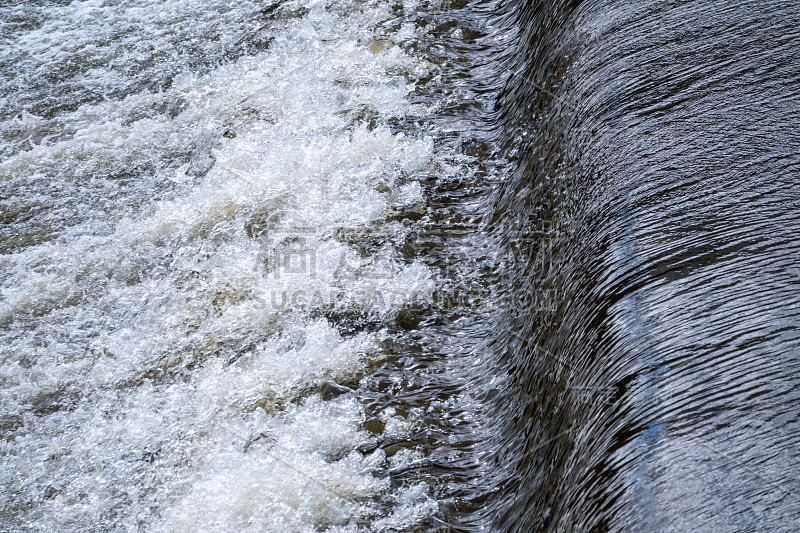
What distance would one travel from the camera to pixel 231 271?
235 cm

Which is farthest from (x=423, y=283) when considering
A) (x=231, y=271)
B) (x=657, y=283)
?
(x=657, y=283)

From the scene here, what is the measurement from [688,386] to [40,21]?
4109 mm

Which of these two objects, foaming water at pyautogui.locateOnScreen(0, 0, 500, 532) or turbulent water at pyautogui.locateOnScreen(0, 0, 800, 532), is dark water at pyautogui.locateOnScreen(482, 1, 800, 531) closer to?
turbulent water at pyautogui.locateOnScreen(0, 0, 800, 532)

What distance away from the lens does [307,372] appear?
6.59 feet

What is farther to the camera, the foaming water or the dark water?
the foaming water

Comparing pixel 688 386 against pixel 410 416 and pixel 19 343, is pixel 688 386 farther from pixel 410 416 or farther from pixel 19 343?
pixel 19 343

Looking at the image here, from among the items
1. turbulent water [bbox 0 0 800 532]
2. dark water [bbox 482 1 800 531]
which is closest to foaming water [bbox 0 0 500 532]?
turbulent water [bbox 0 0 800 532]

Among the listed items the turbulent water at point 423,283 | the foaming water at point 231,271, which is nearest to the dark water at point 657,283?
the turbulent water at point 423,283

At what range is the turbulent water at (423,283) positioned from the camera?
123 cm

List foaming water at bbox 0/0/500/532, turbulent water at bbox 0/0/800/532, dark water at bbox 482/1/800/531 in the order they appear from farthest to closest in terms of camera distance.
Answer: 1. foaming water at bbox 0/0/500/532
2. turbulent water at bbox 0/0/800/532
3. dark water at bbox 482/1/800/531

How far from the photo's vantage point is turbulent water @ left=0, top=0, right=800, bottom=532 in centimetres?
123

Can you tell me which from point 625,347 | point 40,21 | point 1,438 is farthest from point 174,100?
point 625,347

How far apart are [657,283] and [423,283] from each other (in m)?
0.96

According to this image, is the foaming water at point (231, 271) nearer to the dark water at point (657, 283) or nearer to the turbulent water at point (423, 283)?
the turbulent water at point (423, 283)
